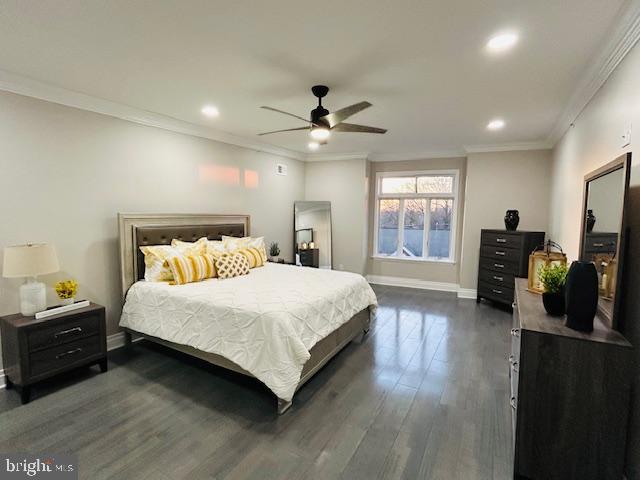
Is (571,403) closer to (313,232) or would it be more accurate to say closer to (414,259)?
(414,259)

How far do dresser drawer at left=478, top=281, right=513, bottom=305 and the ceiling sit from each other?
251 centimetres

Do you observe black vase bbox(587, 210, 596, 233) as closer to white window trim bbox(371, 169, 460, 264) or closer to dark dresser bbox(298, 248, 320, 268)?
white window trim bbox(371, 169, 460, 264)

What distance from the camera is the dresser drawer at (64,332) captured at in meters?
2.53

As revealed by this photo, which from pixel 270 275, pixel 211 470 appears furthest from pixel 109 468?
pixel 270 275

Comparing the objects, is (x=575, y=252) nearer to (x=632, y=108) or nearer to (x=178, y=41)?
(x=632, y=108)

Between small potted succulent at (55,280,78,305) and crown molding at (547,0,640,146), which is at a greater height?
crown molding at (547,0,640,146)

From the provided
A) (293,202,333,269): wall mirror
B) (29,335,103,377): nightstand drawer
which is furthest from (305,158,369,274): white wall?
(29,335,103,377): nightstand drawer

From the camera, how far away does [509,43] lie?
2111 millimetres

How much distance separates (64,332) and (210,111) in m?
2.65

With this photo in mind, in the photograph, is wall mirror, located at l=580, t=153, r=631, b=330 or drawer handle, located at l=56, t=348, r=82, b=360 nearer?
wall mirror, located at l=580, t=153, r=631, b=330

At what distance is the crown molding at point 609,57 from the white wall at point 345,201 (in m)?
3.46

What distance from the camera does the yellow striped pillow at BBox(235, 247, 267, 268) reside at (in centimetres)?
413

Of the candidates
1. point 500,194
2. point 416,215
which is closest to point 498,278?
point 500,194

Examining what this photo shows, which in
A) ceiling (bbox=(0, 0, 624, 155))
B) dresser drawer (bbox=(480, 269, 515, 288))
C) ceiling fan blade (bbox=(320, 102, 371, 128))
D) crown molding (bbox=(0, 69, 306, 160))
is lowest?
dresser drawer (bbox=(480, 269, 515, 288))
